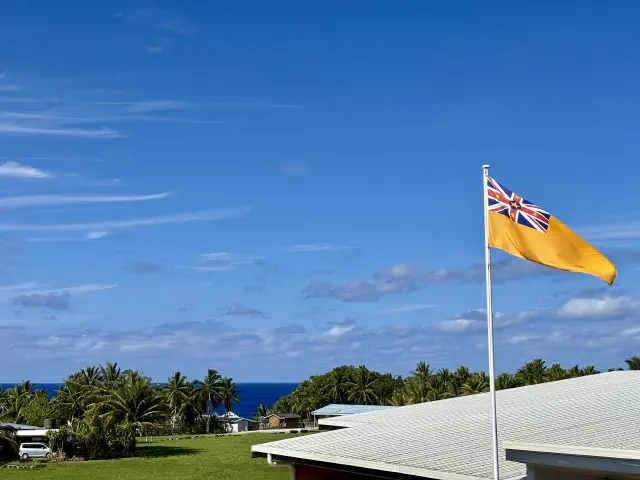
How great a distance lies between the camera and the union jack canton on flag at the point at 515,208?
11086mm

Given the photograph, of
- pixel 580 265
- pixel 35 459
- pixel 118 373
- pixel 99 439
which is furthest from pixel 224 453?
pixel 580 265

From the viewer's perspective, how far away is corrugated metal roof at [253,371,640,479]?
11688 millimetres

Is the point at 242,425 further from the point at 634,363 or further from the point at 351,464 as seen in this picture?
the point at 351,464

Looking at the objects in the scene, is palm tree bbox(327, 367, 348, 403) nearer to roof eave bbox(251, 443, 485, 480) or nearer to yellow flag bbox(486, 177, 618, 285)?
roof eave bbox(251, 443, 485, 480)

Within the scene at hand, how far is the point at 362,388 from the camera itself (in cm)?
9994

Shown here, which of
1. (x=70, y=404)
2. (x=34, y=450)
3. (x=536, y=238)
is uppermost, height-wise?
(x=536, y=238)

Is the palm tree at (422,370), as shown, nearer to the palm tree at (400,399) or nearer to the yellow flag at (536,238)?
the palm tree at (400,399)

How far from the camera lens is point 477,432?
50.7 feet

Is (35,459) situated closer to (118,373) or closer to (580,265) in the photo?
(118,373)

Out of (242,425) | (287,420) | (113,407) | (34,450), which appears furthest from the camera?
(242,425)

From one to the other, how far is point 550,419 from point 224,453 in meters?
48.3

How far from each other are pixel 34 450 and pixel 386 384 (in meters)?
53.7

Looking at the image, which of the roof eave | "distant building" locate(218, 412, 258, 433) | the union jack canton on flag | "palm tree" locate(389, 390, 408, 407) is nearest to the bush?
"palm tree" locate(389, 390, 408, 407)

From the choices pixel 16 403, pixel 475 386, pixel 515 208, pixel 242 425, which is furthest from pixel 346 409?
pixel 515 208
